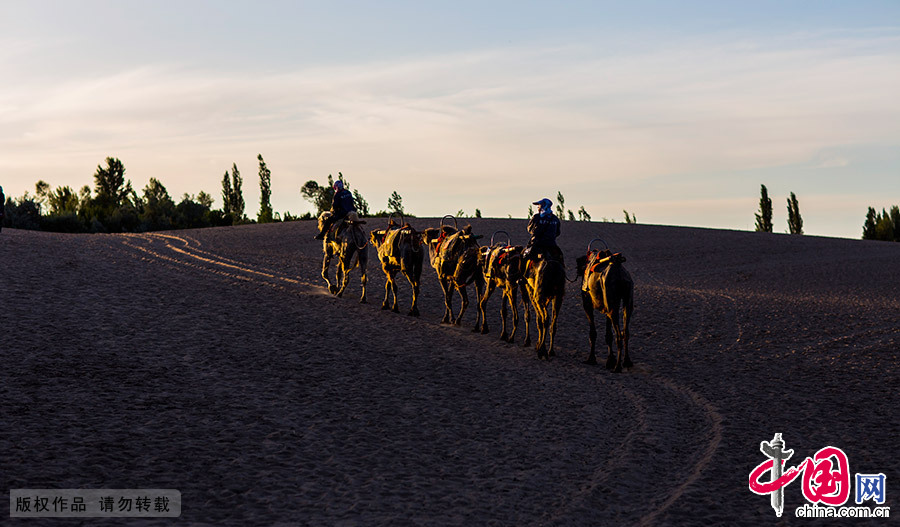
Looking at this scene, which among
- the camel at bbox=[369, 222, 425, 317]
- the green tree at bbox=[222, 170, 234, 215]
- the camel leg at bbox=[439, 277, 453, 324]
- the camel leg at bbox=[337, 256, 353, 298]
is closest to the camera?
the camel leg at bbox=[439, 277, 453, 324]

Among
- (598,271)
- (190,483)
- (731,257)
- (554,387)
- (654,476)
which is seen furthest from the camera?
(731,257)

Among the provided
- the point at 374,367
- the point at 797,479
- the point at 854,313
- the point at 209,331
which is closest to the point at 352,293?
the point at 209,331

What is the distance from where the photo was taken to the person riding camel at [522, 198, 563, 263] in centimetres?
1564

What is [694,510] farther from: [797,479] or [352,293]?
[352,293]

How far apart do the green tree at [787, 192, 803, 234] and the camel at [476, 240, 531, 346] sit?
217 ft

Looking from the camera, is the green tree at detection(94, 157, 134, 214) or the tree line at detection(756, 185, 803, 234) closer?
the tree line at detection(756, 185, 803, 234)

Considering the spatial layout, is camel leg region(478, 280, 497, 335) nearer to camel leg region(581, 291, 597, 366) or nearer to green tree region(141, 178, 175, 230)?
camel leg region(581, 291, 597, 366)

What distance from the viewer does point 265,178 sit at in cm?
8675

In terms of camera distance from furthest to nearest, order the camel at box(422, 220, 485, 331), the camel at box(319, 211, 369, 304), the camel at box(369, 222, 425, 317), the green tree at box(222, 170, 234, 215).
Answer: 1. the green tree at box(222, 170, 234, 215)
2. the camel at box(319, 211, 369, 304)
3. the camel at box(369, 222, 425, 317)
4. the camel at box(422, 220, 485, 331)

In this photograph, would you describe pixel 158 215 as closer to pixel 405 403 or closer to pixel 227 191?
pixel 227 191

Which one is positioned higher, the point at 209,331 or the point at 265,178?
the point at 265,178

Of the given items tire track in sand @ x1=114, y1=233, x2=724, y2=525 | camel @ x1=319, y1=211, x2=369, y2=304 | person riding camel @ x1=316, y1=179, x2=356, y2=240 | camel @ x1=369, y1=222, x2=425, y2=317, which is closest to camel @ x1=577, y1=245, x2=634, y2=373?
tire track in sand @ x1=114, y1=233, x2=724, y2=525

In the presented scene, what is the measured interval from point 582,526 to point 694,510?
129cm

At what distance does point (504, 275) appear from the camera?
1697cm
